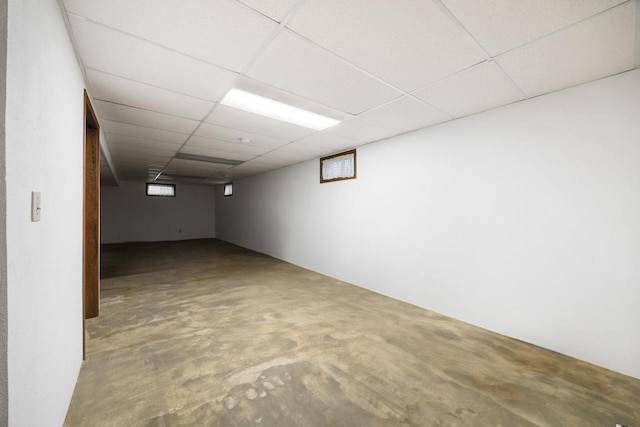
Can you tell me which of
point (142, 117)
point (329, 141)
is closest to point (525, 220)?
point (329, 141)

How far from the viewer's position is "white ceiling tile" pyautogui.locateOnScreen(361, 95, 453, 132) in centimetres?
262

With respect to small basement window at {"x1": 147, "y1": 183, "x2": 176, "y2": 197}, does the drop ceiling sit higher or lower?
Result: higher

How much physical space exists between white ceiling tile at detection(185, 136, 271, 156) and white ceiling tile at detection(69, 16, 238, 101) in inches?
66.6

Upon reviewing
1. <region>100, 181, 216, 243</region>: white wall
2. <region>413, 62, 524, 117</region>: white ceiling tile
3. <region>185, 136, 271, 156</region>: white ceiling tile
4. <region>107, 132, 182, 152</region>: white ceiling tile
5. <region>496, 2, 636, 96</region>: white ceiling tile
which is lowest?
<region>100, 181, 216, 243</region>: white wall

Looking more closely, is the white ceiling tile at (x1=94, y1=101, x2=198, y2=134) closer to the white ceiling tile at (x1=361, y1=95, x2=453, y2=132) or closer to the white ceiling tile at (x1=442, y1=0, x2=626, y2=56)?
the white ceiling tile at (x1=361, y1=95, x2=453, y2=132)

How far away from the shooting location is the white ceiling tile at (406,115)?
2623 millimetres

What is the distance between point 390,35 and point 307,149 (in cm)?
300

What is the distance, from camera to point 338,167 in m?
4.75

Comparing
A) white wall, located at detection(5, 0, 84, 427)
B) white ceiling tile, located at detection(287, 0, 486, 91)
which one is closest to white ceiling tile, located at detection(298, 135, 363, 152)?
white ceiling tile, located at detection(287, 0, 486, 91)

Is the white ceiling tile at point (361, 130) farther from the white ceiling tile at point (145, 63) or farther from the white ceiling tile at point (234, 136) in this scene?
the white ceiling tile at point (145, 63)

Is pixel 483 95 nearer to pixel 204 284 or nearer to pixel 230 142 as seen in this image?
pixel 230 142

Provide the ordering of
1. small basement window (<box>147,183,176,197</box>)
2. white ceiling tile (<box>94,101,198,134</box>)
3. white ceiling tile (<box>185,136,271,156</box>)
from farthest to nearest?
small basement window (<box>147,183,176,197</box>)
white ceiling tile (<box>185,136,271,156</box>)
white ceiling tile (<box>94,101,198,134</box>)

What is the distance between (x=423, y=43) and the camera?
1.68 metres

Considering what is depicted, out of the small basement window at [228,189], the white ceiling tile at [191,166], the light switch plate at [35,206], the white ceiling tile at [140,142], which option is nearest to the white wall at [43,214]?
the light switch plate at [35,206]
